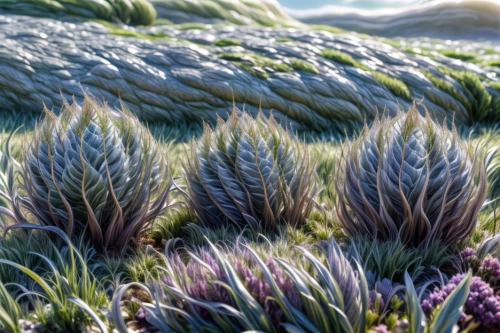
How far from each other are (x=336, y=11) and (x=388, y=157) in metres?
10.7

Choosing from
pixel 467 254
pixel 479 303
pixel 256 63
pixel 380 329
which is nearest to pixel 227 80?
pixel 256 63

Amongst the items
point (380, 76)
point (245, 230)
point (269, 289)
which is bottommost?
point (245, 230)

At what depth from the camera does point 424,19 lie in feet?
42.2

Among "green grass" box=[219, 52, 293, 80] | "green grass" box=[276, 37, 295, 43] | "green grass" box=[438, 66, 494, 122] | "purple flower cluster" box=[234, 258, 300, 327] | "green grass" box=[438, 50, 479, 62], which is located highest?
"green grass" box=[276, 37, 295, 43]

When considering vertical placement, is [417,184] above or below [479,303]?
above

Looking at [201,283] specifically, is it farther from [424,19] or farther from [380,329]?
[424,19]

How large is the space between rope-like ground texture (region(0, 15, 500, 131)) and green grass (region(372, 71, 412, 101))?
12 mm

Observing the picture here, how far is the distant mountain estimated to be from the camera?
498 inches

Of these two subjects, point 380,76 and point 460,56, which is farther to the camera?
point 460,56

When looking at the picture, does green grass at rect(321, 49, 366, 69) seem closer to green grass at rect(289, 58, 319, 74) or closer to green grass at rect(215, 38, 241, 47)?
green grass at rect(289, 58, 319, 74)

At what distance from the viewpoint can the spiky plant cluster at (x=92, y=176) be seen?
2.98 meters

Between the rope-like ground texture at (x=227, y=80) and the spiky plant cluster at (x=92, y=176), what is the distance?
336cm

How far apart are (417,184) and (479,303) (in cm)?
76

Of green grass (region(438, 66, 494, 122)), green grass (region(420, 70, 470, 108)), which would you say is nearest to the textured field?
green grass (region(420, 70, 470, 108))
